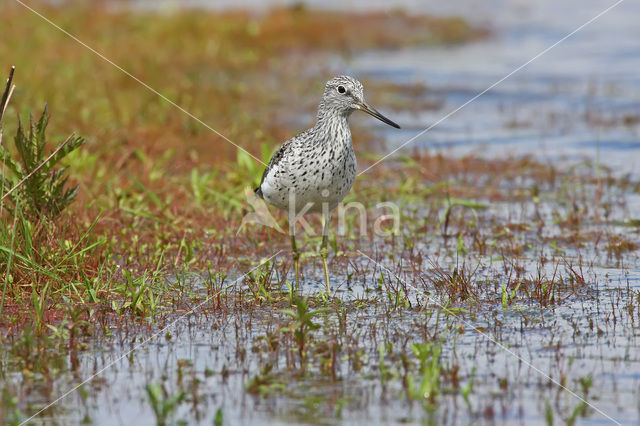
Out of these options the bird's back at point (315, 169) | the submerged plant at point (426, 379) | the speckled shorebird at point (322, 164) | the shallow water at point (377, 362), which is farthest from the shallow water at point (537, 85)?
the submerged plant at point (426, 379)

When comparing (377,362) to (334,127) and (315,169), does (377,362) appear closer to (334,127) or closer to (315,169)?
(315,169)

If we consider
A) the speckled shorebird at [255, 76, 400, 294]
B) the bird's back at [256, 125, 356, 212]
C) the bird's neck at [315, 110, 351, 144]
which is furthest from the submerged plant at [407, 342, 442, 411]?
the bird's neck at [315, 110, 351, 144]

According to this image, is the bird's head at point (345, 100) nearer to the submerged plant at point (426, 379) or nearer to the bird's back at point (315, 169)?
the bird's back at point (315, 169)

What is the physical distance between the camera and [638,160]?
12.2 m

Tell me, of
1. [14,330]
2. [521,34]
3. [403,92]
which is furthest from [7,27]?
[14,330]

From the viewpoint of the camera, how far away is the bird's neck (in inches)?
292

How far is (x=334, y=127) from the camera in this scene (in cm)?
750

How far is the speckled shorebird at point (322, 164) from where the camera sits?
7305 millimetres

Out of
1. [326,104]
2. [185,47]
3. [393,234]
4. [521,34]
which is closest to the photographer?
[326,104]

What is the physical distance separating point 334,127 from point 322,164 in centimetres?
41

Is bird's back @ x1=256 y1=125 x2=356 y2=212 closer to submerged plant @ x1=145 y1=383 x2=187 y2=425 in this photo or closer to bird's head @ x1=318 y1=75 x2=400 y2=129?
bird's head @ x1=318 y1=75 x2=400 y2=129

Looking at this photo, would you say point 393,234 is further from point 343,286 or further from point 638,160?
point 638,160

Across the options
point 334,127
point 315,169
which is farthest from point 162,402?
point 334,127

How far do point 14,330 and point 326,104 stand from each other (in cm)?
321
